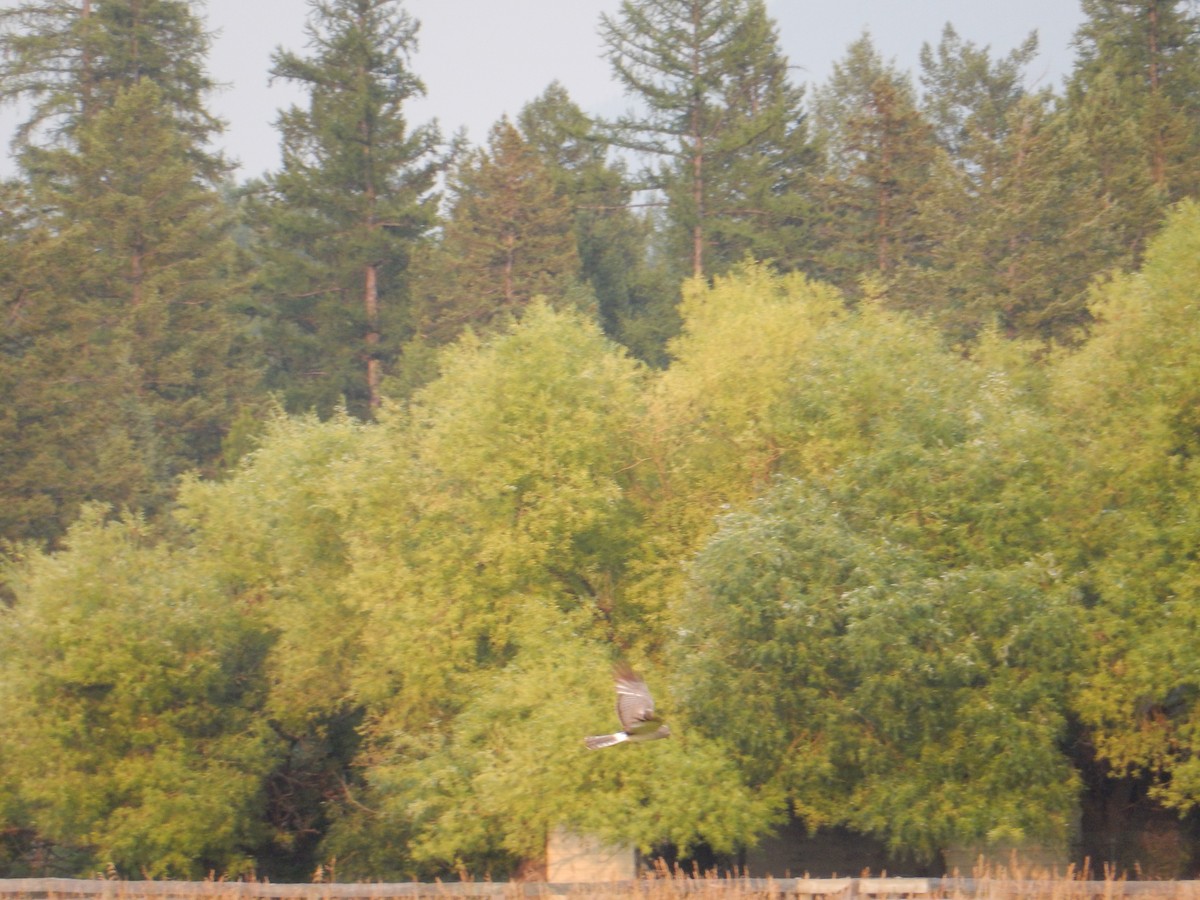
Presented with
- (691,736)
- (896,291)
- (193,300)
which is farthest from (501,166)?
(691,736)

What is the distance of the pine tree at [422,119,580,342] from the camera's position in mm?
44094

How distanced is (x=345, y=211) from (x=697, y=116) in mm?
12452

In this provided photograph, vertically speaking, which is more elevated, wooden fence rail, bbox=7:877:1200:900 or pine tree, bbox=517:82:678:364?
pine tree, bbox=517:82:678:364

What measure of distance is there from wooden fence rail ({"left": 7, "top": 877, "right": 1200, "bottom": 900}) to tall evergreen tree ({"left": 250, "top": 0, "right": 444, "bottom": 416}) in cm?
2956

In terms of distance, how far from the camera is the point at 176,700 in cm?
2566

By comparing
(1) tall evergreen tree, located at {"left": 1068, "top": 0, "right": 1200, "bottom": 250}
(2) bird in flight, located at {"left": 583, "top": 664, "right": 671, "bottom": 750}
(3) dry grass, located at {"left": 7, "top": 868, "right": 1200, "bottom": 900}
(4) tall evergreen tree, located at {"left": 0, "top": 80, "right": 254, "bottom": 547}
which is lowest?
(3) dry grass, located at {"left": 7, "top": 868, "right": 1200, "bottom": 900}

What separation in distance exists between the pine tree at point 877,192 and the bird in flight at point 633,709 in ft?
95.6

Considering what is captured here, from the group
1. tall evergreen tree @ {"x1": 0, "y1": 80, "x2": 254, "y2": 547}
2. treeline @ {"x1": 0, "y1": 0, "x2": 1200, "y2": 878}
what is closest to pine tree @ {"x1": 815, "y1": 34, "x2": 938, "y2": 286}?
treeline @ {"x1": 0, "y1": 0, "x2": 1200, "y2": 878}

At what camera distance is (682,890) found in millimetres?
14609

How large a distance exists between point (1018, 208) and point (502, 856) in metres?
23.0

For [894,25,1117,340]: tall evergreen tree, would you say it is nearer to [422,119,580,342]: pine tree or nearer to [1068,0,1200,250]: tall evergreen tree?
[1068,0,1200,250]: tall evergreen tree

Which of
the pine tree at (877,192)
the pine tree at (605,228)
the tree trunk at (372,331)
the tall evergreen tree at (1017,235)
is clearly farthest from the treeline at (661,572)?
the pine tree at (605,228)

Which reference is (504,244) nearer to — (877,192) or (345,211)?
(345,211)

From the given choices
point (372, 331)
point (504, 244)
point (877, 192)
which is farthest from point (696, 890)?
point (372, 331)
